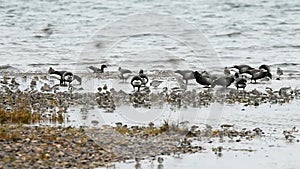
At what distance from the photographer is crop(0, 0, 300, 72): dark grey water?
1316 inches

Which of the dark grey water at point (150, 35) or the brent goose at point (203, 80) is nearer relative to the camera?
the brent goose at point (203, 80)

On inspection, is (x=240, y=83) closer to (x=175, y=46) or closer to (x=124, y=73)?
A: (x=124, y=73)

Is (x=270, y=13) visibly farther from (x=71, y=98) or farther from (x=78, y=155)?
(x=78, y=155)

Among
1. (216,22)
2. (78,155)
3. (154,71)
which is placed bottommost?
(78,155)

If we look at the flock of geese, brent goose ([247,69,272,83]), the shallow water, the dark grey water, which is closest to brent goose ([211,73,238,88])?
the flock of geese

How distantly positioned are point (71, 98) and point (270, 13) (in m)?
44.4

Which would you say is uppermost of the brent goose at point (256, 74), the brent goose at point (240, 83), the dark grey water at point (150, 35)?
the dark grey water at point (150, 35)

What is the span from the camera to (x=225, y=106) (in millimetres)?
19891

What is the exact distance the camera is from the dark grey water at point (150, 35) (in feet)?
110

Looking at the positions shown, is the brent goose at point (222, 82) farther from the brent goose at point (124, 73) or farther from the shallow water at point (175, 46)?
the brent goose at point (124, 73)

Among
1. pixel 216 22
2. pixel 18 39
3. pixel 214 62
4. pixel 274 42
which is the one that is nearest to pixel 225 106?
pixel 214 62

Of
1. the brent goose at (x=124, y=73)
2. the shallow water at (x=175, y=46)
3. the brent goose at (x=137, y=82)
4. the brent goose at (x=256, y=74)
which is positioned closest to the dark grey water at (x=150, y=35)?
the shallow water at (x=175, y=46)

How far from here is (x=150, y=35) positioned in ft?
153

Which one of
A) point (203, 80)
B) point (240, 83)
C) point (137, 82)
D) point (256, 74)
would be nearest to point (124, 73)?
point (137, 82)
